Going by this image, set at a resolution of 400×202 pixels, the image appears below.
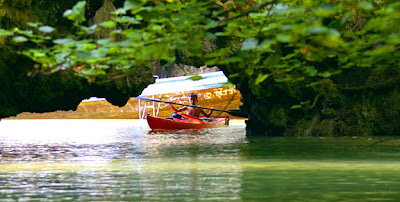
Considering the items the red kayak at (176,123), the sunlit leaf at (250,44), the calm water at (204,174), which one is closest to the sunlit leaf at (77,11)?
the sunlit leaf at (250,44)

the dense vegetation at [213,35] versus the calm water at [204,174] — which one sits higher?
the dense vegetation at [213,35]

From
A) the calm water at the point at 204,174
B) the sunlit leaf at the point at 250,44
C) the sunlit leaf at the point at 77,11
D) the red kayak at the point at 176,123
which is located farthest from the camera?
the red kayak at the point at 176,123

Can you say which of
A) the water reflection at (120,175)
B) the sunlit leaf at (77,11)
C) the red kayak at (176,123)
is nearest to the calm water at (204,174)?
the water reflection at (120,175)

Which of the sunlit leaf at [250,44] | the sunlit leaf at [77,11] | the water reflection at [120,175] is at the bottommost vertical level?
the water reflection at [120,175]

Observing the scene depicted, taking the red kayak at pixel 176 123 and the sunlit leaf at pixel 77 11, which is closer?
the sunlit leaf at pixel 77 11

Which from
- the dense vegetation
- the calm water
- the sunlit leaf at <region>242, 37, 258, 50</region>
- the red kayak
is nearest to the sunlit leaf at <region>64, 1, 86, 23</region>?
the dense vegetation

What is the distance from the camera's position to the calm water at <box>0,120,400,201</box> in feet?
29.6

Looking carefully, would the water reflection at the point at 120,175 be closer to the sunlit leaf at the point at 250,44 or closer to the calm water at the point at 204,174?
the calm water at the point at 204,174

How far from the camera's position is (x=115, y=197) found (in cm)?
877

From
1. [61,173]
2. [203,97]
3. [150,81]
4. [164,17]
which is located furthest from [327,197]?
[203,97]

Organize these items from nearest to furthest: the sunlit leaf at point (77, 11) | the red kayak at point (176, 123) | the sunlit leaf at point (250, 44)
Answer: the sunlit leaf at point (77, 11) < the sunlit leaf at point (250, 44) < the red kayak at point (176, 123)

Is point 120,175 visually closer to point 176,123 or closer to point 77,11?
point 77,11

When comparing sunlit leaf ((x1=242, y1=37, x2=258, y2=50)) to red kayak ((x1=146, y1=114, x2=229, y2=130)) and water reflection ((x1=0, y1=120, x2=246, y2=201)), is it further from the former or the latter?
red kayak ((x1=146, y1=114, x2=229, y2=130))

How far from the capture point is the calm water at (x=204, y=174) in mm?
9023
